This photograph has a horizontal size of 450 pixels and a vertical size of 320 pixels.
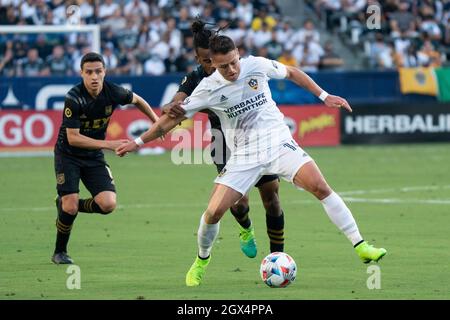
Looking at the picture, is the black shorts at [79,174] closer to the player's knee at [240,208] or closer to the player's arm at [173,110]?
the player's knee at [240,208]

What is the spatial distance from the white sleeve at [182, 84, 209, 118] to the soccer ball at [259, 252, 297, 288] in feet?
5.12

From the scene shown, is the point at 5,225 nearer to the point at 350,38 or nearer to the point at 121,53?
the point at 121,53

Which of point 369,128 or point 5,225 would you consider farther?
point 369,128

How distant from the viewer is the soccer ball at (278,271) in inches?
415

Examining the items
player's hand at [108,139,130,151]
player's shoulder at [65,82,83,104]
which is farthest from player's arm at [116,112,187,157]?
player's shoulder at [65,82,83,104]

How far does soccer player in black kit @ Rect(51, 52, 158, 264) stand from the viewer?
40.6 feet

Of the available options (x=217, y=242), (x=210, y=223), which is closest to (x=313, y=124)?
(x=217, y=242)

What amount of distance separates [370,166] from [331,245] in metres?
10.7

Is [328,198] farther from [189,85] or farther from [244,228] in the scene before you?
[189,85]

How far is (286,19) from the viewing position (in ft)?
114

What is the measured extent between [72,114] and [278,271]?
10.4 ft

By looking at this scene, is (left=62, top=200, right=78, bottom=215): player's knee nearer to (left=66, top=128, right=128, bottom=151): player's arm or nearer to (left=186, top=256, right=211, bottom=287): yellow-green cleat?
(left=66, top=128, right=128, bottom=151): player's arm

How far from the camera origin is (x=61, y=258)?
40.7 feet
